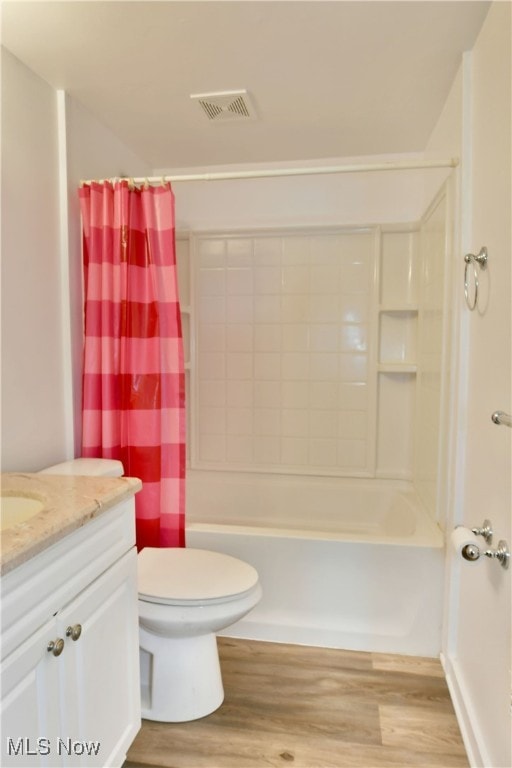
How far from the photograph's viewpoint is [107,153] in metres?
2.24

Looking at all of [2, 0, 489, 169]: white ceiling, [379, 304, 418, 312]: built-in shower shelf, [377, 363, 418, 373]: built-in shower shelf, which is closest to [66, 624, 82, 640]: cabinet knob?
[2, 0, 489, 169]: white ceiling

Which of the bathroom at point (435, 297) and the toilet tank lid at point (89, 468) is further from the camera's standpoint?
the toilet tank lid at point (89, 468)

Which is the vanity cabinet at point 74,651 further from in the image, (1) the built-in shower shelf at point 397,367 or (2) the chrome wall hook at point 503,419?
(1) the built-in shower shelf at point 397,367

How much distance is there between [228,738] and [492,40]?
7.57 ft

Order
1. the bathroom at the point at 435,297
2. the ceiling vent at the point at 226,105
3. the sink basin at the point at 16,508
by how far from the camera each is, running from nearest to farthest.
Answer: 1. the sink basin at the point at 16,508
2. the bathroom at the point at 435,297
3. the ceiling vent at the point at 226,105

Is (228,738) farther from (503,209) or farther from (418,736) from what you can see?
(503,209)

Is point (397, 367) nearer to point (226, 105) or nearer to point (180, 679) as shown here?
point (226, 105)

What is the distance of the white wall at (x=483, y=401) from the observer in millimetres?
1288

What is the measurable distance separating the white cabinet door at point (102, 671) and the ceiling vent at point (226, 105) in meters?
1.73

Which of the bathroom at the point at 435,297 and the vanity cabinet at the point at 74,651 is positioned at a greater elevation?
the bathroom at the point at 435,297

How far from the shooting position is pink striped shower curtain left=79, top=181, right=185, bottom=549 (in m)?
1.91

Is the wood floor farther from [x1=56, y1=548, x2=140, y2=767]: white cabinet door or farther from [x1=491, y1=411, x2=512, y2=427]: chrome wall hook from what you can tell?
[x1=491, y1=411, x2=512, y2=427]: chrome wall hook

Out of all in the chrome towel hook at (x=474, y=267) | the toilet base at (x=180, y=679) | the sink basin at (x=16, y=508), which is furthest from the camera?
the toilet base at (x=180, y=679)

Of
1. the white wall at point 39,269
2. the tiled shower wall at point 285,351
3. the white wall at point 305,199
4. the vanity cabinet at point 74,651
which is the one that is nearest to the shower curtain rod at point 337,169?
the white wall at point 39,269
